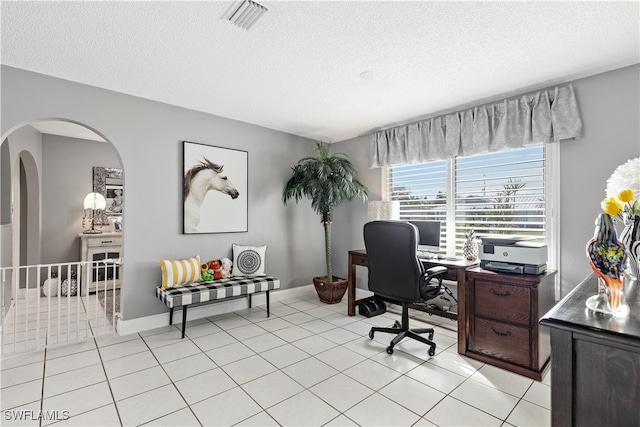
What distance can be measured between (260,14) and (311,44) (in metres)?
0.44

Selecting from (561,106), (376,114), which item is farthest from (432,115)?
(561,106)

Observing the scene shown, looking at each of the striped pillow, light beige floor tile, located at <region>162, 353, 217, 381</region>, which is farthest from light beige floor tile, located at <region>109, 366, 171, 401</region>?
the striped pillow

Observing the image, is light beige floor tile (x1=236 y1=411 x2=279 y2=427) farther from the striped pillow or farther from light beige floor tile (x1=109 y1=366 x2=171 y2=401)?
the striped pillow

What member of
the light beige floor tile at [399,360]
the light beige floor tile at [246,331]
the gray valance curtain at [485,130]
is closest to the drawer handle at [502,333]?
the light beige floor tile at [399,360]

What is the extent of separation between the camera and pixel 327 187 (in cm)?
407

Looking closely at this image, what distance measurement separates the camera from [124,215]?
3.16 meters

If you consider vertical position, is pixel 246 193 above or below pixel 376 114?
below

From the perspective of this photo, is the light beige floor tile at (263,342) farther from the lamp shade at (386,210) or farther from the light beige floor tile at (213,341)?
the lamp shade at (386,210)

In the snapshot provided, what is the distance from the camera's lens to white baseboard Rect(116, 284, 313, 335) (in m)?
3.20

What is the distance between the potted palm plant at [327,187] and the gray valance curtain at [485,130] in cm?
53

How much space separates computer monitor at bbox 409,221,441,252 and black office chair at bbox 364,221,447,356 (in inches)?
23.4

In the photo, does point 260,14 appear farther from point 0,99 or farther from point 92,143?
point 92,143

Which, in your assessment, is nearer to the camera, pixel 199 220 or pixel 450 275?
pixel 450 275

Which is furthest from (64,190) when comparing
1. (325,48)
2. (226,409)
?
Answer: (325,48)
